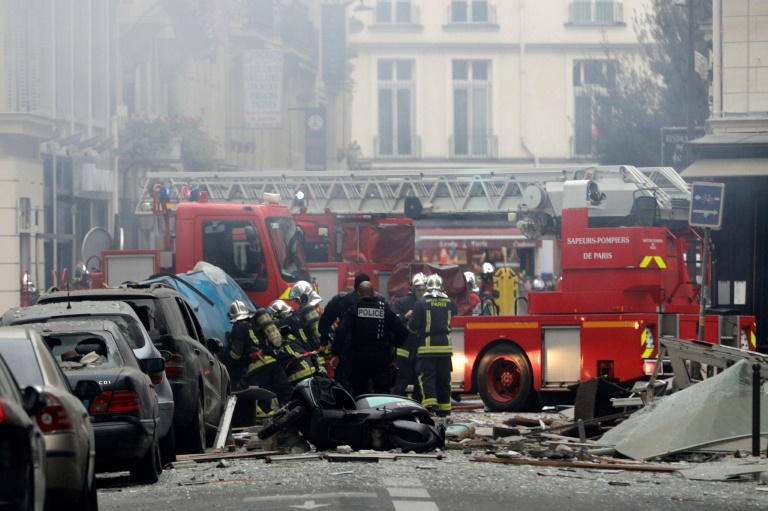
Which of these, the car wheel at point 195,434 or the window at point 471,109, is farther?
the window at point 471,109

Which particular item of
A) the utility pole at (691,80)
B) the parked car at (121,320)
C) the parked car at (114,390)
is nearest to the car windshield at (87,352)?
the parked car at (114,390)

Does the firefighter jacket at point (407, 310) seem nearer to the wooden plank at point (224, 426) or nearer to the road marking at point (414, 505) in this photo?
the wooden plank at point (224, 426)

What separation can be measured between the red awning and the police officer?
4035 cm

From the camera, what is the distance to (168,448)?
1238 centimetres

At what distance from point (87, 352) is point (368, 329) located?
4999 millimetres

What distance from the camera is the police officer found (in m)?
15.8

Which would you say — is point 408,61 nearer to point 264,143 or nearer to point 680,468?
point 264,143

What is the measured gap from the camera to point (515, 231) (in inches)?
2248

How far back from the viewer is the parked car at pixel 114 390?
34.9ft

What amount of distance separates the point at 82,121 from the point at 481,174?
11476 mm

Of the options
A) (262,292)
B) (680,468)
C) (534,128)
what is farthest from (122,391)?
(534,128)

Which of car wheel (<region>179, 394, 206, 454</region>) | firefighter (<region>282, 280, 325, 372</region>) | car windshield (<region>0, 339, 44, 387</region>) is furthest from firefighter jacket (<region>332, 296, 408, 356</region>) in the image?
car windshield (<region>0, 339, 44, 387</region>)

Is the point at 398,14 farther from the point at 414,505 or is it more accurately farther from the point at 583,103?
the point at 414,505

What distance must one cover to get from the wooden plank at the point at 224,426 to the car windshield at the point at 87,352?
8.28 ft
